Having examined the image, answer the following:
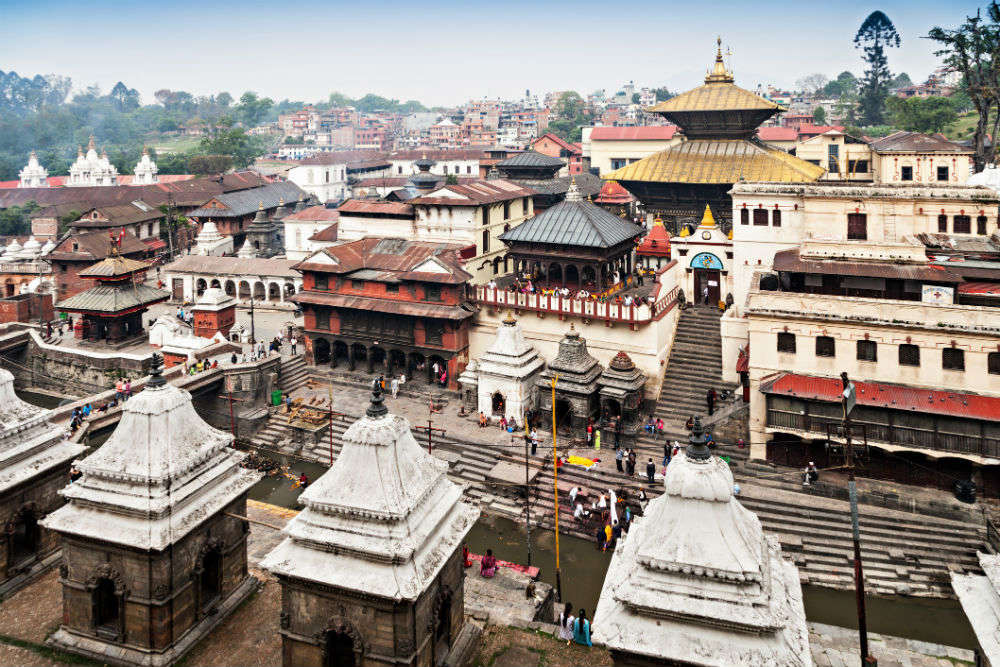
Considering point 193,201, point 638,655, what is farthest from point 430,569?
point 193,201

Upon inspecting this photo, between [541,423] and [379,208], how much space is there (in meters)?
18.2

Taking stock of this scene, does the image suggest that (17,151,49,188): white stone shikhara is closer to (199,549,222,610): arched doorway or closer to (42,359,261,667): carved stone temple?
(42,359,261,667): carved stone temple

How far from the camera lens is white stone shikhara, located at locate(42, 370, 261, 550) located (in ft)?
43.6

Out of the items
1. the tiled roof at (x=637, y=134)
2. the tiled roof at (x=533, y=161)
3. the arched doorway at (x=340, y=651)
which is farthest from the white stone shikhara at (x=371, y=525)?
the tiled roof at (x=637, y=134)

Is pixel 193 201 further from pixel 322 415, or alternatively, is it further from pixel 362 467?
pixel 362 467

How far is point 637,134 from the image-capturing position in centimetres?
7381

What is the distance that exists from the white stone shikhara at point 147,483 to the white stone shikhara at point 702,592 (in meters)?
7.82

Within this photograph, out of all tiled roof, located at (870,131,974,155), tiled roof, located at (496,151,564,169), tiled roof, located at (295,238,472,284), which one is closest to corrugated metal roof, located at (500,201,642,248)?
tiled roof, located at (295,238,472,284)

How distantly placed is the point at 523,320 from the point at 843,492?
15961mm

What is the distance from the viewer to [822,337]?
26.3 meters

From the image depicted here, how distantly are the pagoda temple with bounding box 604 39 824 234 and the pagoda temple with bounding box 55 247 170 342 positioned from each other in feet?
89.5

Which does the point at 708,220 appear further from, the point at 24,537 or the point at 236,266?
the point at 236,266

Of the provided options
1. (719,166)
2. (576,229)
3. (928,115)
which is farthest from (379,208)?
(928,115)

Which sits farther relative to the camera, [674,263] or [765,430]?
[674,263]
